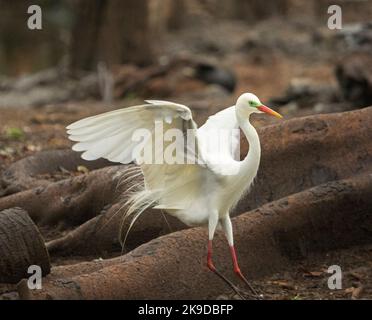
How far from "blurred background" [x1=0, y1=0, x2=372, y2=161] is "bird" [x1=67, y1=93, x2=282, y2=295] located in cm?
309

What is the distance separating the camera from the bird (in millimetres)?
4957

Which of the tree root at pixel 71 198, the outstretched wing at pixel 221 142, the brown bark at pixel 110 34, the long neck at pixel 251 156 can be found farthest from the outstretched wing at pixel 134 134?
the brown bark at pixel 110 34

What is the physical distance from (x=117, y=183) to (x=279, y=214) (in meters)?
1.37

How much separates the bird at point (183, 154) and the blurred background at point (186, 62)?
309 centimetres

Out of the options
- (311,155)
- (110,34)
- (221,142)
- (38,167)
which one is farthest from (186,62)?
(221,142)

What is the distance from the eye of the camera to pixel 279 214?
5816 millimetres

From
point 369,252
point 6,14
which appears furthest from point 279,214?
point 6,14

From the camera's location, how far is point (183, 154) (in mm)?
5195

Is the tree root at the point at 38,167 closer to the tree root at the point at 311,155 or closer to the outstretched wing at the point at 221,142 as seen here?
the tree root at the point at 311,155

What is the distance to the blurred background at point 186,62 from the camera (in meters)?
11.1

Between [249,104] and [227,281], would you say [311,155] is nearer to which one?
[249,104]

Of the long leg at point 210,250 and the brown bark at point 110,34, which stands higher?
the brown bark at point 110,34

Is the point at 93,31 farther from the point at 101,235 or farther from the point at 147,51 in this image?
the point at 101,235

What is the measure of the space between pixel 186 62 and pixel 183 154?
968cm
